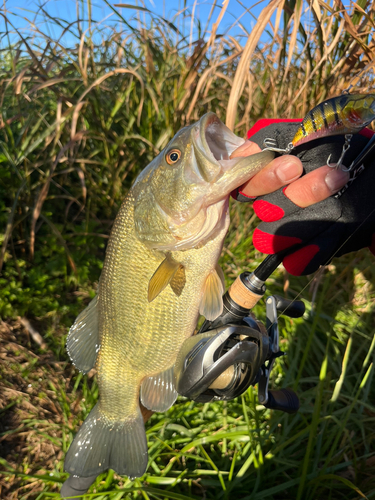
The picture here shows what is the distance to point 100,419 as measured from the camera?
170cm

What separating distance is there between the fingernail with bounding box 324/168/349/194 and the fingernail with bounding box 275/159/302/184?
9 cm

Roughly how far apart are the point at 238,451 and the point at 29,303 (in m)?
1.86

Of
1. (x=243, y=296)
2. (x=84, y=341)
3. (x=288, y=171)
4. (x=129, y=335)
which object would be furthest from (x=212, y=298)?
(x=84, y=341)

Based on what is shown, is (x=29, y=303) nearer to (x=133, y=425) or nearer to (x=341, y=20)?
(x=133, y=425)

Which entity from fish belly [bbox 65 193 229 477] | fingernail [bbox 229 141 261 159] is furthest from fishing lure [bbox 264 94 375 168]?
fish belly [bbox 65 193 229 477]

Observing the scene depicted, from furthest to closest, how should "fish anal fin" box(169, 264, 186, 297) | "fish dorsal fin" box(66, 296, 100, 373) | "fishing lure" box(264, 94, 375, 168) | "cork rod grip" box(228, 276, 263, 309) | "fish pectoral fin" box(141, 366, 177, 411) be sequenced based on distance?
1. "fish dorsal fin" box(66, 296, 100, 373)
2. "fish pectoral fin" box(141, 366, 177, 411)
3. "fish anal fin" box(169, 264, 186, 297)
4. "cork rod grip" box(228, 276, 263, 309)
5. "fishing lure" box(264, 94, 375, 168)

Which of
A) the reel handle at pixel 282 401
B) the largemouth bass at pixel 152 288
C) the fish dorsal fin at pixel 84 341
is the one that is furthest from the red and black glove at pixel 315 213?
the fish dorsal fin at pixel 84 341

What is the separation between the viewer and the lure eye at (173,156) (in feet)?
4.66

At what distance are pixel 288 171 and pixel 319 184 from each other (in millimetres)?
102

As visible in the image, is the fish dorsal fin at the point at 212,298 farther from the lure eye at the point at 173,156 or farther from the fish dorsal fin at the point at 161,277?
the lure eye at the point at 173,156

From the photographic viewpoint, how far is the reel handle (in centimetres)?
139

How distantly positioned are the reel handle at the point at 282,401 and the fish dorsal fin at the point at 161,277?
0.57m

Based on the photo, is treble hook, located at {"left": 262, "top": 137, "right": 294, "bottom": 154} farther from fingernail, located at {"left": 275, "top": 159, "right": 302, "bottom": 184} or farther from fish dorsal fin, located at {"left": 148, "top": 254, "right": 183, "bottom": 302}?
fish dorsal fin, located at {"left": 148, "top": 254, "right": 183, "bottom": 302}

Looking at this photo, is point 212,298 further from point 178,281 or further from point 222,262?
point 222,262
